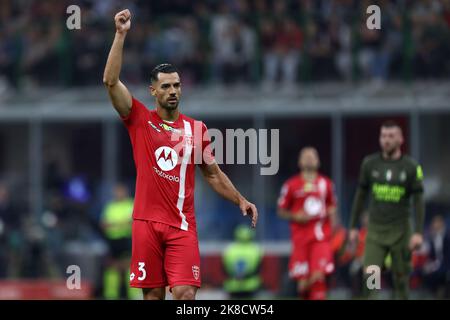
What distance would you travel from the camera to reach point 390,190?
1320cm

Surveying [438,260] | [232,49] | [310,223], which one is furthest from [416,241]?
[232,49]

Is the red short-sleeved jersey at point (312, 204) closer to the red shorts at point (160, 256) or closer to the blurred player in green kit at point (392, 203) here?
the blurred player in green kit at point (392, 203)

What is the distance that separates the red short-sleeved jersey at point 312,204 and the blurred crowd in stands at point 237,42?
6.66m

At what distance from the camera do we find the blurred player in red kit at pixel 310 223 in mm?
15977

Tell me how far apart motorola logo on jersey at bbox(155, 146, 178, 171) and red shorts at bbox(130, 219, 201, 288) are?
0.45m

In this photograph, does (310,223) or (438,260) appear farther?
(438,260)

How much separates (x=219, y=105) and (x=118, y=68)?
13.1 meters

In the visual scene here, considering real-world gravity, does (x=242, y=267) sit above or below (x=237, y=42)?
below

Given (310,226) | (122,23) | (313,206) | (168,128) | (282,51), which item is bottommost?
(310,226)

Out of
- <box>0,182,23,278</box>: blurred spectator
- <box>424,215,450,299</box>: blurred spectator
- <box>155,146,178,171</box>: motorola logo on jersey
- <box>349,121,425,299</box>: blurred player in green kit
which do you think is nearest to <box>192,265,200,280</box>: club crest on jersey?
<box>155,146,178,171</box>: motorola logo on jersey

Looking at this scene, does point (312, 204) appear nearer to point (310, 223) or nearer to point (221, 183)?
point (310, 223)

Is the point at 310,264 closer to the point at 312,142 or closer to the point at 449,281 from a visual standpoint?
the point at 449,281

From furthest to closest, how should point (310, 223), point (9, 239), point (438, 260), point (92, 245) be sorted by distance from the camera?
point (92, 245)
point (9, 239)
point (438, 260)
point (310, 223)

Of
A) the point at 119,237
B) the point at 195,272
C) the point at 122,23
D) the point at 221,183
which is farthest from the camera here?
the point at 119,237
